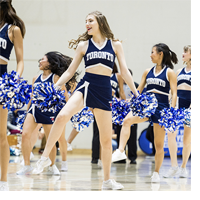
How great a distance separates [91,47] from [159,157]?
5.56ft

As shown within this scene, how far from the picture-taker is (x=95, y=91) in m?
2.90

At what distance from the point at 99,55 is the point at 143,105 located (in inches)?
33.6

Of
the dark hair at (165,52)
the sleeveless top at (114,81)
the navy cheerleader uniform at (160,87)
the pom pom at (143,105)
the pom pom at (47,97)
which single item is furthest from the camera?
the sleeveless top at (114,81)

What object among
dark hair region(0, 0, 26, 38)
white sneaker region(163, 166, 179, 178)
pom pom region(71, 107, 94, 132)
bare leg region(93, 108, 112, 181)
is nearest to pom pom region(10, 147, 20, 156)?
white sneaker region(163, 166, 179, 178)

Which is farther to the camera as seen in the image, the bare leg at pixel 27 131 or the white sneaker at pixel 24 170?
the white sneaker at pixel 24 170

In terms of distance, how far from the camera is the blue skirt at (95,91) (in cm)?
286

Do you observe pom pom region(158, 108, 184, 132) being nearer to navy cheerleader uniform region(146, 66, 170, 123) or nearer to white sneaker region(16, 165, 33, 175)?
navy cheerleader uniform region(146, 66, 170, 123)

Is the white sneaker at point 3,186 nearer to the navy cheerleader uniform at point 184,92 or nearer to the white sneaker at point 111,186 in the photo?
the white sneaker at point 111,186

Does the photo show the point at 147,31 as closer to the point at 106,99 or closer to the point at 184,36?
the point at 184,36

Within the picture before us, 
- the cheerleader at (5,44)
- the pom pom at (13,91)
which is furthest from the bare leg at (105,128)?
the cheerleader at (5,44)

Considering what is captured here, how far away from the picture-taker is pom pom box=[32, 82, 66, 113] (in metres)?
2.84

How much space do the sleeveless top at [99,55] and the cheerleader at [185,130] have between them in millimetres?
1729

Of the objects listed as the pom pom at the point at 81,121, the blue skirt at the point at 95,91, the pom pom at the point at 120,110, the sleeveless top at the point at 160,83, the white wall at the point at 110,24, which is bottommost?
the pom pom at the point at 81,121

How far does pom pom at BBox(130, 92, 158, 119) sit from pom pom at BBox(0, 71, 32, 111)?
4.20ft
